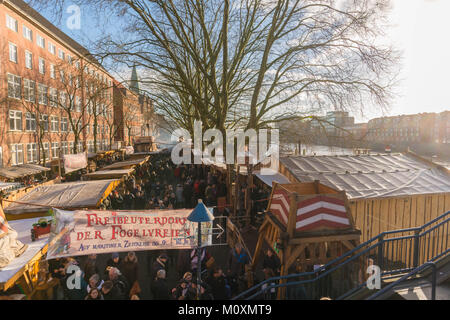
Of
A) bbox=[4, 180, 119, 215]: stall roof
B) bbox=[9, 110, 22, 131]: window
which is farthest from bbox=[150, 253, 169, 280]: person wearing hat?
bbox=[9, 110, 22, 131]: window

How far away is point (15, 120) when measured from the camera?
2847 centimetres

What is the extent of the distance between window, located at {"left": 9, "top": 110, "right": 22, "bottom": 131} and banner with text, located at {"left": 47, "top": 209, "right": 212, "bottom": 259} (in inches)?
1114

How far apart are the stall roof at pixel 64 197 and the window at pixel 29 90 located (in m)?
24.5

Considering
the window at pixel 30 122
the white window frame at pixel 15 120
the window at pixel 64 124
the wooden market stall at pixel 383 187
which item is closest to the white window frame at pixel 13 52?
the white window frame at pixel 15 120

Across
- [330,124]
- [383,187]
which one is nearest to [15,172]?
[330,124]

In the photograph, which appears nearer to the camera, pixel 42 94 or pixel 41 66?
pixel 42 94

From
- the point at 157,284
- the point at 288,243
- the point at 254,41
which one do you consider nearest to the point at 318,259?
the point at 288,243

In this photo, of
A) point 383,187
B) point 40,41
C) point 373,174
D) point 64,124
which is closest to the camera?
point 383,187

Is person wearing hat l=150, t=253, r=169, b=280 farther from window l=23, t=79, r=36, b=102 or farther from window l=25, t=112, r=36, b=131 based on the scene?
window l=25, t=112, r=36, b=131

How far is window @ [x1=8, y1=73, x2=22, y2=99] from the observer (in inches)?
1068

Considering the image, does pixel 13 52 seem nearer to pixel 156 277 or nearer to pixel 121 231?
pixel 121 231

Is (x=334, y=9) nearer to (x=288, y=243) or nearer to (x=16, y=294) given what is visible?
(x=288, y=243)

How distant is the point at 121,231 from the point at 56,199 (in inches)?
194
